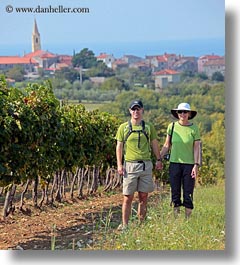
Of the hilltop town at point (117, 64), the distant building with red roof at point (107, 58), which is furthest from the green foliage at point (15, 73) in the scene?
the distant building with red roof at point (107, 58)

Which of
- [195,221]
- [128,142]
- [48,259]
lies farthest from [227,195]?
[48,259]

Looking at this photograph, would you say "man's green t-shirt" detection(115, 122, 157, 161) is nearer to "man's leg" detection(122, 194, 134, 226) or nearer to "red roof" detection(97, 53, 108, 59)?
"man's leg" detection(122, 194, 134, 226)

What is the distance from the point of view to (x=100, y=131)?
907 centimetres

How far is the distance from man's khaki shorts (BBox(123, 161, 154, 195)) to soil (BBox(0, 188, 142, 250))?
366 mm

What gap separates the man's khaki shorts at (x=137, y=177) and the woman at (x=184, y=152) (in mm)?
186

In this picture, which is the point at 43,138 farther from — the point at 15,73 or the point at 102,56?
the point at 102,56

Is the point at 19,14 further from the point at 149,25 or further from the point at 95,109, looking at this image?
the point at 95,109

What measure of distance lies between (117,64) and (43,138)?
102 cm

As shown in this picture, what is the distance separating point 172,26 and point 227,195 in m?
1.66

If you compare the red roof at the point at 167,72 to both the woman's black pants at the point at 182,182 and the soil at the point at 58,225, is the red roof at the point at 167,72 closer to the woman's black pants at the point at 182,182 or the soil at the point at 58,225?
the woman's black pants at the point at 182,182

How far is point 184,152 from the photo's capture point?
5754mm

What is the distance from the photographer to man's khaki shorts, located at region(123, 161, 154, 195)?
18.8ft

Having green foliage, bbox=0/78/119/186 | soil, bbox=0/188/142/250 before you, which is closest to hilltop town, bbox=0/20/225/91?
green foliage, bbox=0/78/119/186

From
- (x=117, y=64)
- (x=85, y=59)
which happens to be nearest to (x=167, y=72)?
(x=117, y=64)
